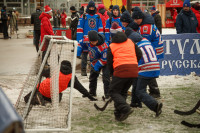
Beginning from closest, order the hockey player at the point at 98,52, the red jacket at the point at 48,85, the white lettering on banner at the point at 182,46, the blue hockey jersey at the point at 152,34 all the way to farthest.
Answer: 1. the red jacket at the point at 48,85
2. the hockey player at the point at 98,52
3. the blue hockey jersey at the point at 152,34
4. the white lettering on banner at the point at 182,46

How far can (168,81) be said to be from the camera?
8.54 m

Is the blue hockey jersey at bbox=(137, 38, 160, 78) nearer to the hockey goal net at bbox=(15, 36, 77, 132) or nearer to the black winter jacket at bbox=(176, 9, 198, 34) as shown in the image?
the hockey goal net at bbox=(15, 36, 77, 132)

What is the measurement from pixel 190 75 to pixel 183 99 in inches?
93.2

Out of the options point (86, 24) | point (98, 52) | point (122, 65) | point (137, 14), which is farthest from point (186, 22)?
point (122, 65)

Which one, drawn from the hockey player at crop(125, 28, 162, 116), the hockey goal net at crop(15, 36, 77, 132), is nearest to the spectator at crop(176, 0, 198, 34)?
the hockey player at crop(125, 28, 162, 116)

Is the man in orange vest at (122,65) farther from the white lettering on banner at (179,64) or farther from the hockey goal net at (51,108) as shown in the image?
the white lettering on banner at (179,64)

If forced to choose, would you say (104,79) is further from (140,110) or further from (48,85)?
(48,85)

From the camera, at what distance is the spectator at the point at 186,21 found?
9184mm

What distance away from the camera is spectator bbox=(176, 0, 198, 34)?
30.1 feet

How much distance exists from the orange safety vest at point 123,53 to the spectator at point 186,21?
176 inches

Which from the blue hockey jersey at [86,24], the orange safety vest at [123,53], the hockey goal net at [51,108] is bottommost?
the hockey goal net at [51,108]

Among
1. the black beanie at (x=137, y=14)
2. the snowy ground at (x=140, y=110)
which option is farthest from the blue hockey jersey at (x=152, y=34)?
the snowy ground at (x=140, y=110)

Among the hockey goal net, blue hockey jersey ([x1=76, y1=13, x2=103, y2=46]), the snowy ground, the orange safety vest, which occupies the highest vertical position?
blue hockey jersey ([x1=76, y1=13, x2=103, y2=46])

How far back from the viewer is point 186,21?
9.30 m
